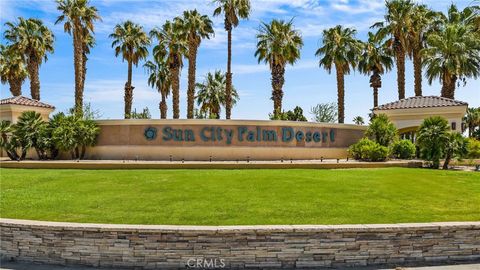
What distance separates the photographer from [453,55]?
127ft

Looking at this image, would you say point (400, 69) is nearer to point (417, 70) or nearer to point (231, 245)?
point (417, 70)

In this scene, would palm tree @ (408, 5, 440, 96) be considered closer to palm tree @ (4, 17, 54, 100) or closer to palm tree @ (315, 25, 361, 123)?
palm tree @ (315, 25, 361, 123)

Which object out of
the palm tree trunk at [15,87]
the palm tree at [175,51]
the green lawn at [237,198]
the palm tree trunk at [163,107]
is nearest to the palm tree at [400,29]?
the palm tree at [175,51]

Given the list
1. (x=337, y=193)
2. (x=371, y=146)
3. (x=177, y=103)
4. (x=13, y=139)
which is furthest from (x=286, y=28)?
(x=337, y=193)

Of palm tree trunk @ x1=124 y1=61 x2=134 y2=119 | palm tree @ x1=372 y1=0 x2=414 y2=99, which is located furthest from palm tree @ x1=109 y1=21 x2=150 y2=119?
palm tree @ x1=372 y1=0 x2=414 y2=99

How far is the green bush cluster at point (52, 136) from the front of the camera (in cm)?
2594

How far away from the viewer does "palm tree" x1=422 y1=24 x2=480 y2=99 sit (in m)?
38.5

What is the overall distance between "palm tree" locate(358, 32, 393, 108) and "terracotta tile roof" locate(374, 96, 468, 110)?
18384 millimetres

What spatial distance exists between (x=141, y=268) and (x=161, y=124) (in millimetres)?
17211

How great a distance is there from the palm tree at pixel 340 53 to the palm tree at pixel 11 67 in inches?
1312

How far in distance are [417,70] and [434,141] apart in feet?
73.0

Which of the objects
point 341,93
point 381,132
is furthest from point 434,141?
point 341,93

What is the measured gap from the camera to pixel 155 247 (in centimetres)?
901

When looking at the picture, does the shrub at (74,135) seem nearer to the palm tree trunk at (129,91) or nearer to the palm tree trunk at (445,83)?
the palm tree trunk at (129,91)
